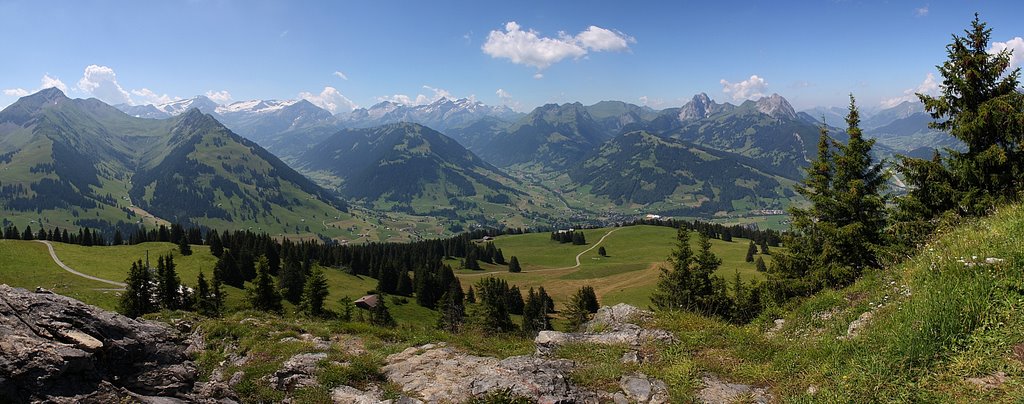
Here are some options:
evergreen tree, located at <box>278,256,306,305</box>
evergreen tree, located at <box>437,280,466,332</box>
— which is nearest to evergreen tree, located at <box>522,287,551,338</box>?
evergreen tree, located at <box>437,280,466,332</box>

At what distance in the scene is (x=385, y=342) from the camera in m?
17.1

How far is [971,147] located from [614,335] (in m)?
20.2

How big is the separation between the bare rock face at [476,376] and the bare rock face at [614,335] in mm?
1498

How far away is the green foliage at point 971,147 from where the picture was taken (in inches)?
739

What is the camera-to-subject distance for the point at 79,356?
28.0 ft

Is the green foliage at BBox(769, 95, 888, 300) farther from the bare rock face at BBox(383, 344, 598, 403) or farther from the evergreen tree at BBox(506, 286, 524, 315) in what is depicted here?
the evergreen tree at BBox(506, 286, 524, 315)

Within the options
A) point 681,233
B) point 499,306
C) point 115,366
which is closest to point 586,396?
point 115,366

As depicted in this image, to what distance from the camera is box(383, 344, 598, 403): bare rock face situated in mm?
9969

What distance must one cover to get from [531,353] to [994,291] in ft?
34.0

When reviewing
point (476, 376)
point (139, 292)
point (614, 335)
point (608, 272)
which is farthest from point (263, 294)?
point (608, 272)

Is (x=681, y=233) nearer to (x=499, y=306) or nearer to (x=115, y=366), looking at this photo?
(x=499, y=306)

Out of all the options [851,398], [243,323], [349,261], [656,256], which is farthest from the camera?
[656,256]

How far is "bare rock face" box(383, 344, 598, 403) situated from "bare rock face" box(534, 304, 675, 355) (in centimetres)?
150

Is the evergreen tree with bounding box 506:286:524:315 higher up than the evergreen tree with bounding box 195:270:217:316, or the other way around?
the evergreen tree with bounding box 195:270:217:316
